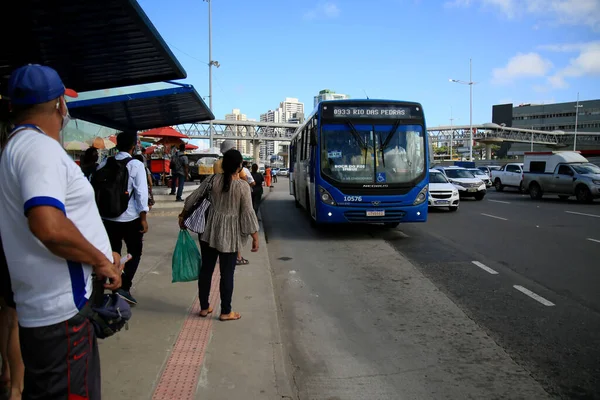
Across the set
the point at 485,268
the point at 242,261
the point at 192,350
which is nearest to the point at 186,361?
the point at 192,350

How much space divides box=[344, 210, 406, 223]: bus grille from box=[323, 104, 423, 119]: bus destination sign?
2208 mm

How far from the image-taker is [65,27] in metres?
7.11

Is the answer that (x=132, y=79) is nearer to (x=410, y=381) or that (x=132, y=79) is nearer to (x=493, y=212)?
(x=410, y=381)

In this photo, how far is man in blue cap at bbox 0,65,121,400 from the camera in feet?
6.16

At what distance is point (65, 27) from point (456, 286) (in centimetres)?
698

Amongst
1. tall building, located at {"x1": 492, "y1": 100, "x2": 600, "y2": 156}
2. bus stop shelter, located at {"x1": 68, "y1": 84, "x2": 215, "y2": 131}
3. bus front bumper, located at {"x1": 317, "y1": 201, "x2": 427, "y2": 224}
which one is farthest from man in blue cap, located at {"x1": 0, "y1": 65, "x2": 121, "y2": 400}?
tall building, located at {"x1": 492, "y1": 100, "x2": 600, "y2": 156}

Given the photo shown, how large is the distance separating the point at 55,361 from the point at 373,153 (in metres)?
9.44

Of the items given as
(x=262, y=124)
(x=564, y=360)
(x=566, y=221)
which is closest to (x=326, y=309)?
(x=564, y=360)

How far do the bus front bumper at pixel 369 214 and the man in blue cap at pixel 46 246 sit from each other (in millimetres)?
8734

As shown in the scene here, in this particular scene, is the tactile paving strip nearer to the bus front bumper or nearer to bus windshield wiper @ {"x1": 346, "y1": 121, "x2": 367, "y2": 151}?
the bus front bumper

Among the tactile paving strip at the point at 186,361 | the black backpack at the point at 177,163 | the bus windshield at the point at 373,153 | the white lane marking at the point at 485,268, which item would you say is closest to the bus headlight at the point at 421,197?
the bus windshield at the point at 373,153

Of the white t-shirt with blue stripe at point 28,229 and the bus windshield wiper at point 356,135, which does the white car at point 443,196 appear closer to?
the bus windshield wiper at point 356,135

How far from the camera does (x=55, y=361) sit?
197 cm

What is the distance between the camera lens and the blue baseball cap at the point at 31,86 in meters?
2.00
